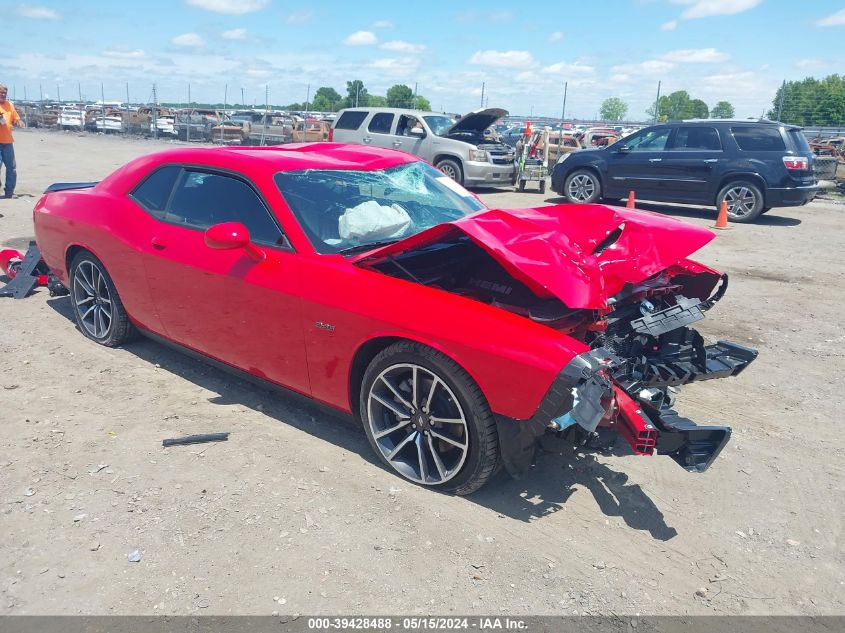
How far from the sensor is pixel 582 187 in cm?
1374

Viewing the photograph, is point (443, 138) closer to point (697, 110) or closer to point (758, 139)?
point (758, 139)

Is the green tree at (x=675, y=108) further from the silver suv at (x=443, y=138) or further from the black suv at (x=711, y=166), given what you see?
the black suv at (x=711, y=166)

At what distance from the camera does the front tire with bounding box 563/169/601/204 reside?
13.5 metres

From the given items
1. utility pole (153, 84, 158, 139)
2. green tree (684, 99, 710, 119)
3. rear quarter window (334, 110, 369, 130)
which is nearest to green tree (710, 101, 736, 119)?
green tree (684, 99, 710, 119)

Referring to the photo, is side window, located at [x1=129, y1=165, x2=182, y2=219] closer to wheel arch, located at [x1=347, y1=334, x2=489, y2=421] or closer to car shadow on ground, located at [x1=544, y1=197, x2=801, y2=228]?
wheel arch, located at [x1=347, y1=334, x2=489, y2=421]

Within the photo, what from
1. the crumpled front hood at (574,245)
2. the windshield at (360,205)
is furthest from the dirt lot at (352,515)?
the windshield at (360,205)

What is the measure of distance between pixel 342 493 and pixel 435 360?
0.85 m

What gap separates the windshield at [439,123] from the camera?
15.6 m

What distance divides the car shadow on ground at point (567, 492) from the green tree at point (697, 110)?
25398mm

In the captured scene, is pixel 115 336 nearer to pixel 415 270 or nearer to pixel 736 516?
pixel 415 270

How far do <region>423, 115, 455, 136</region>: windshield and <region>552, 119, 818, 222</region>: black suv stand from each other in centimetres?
361

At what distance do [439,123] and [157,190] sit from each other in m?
12.3

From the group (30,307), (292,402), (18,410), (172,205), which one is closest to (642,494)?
(292,402)

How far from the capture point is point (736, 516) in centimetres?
319
